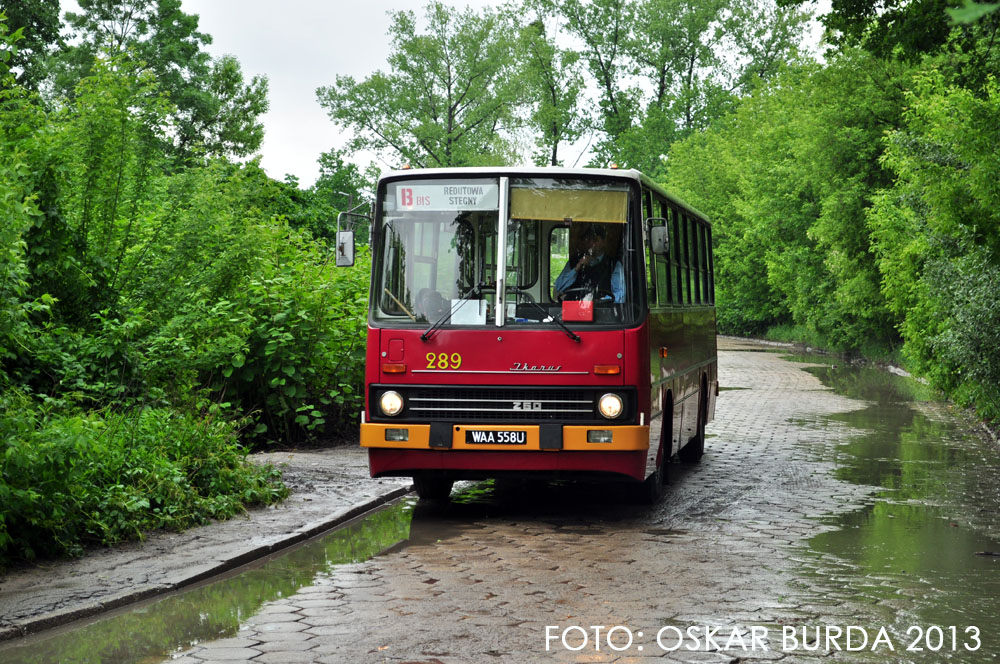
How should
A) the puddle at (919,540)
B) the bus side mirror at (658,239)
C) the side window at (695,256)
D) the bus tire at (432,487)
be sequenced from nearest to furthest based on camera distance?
the puddle at (919,540)
the bus side mirror at (658,239)
the bus tire at (432,487)
the side window at (695,256)

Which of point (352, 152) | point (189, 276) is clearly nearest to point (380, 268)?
point (189, 276)

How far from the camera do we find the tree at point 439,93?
74938 mm

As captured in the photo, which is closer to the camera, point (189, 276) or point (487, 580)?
point (487, 580)

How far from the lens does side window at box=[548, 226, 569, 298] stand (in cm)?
1097

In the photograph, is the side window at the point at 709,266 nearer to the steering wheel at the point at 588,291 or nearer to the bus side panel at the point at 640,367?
the bus side panel at the point at 640,367

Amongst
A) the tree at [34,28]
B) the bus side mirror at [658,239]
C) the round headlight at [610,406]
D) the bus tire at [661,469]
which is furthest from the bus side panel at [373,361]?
the tree at [34,28]

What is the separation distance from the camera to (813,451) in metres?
17.0

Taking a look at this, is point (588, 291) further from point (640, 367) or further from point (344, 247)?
point (344, 247)

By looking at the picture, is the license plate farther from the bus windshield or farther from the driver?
the driver

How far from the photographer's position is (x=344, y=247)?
36.9ft

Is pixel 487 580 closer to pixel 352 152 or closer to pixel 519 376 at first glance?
pixel 519 376

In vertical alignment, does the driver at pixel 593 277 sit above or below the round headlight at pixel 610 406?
above

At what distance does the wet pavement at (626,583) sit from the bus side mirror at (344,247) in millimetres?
Answer: 2313

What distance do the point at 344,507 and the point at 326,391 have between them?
509 cm
